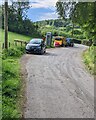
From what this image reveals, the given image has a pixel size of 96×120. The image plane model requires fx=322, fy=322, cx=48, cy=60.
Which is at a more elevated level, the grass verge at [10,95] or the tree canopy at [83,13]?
the tree canopy at [83,13]

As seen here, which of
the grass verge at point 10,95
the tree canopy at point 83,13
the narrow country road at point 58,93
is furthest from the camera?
the tree canopy at point 83,13

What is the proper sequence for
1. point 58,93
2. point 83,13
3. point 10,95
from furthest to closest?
point 83,13 < point 58,93 < point 10,95

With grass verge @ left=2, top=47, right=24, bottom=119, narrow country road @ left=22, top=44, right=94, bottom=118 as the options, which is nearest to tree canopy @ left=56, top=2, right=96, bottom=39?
narrow country road @ left=22, top=44, right=94, bottom=118

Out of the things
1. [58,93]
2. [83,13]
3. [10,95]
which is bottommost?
[58,93]

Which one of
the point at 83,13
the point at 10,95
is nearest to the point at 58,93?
the point at 10,95

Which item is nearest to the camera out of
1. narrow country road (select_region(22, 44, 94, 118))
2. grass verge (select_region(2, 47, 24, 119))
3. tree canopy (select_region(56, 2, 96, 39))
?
grass verge (select_region(2, 47, 24, 119))

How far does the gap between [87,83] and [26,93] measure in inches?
172

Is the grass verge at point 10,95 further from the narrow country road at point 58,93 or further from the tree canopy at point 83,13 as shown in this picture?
the tree canopy at point 83,13

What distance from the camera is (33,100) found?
12484 mm

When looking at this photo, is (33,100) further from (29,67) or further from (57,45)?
(57,45)

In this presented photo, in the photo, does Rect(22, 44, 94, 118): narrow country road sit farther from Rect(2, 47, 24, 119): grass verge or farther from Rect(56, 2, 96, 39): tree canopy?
Rect(56, 2, 96, 39): tree canopy

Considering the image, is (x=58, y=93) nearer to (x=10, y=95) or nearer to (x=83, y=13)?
(x=10, y=95)

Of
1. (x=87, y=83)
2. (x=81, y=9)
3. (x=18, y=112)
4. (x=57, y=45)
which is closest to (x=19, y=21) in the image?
(x=57, y=45)

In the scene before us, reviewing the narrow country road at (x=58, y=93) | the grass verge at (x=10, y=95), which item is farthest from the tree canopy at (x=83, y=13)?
the grass verge at (x=10, y=95)
